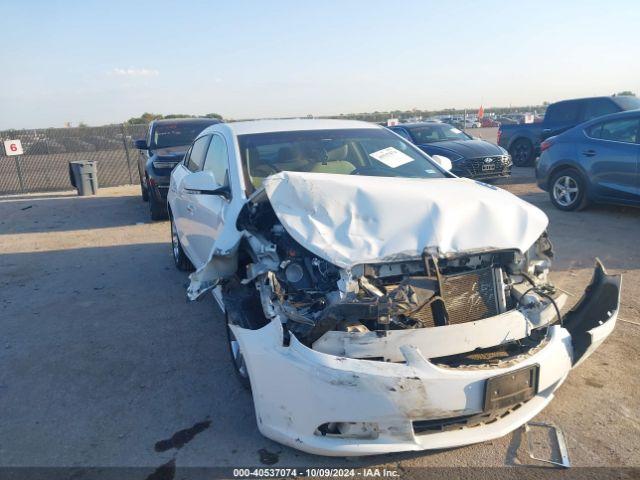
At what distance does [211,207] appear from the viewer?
4434mm

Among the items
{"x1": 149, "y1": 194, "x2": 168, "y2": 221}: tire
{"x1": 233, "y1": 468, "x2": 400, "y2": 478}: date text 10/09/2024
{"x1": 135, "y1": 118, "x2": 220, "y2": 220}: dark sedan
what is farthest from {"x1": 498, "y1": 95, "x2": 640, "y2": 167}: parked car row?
{"x1": 233, "y1": 468, "x2": 400, "y2": 478}: date text 10/09/2024

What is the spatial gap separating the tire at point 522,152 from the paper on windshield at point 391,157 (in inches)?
465

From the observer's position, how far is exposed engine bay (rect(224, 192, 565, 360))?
2775 mm

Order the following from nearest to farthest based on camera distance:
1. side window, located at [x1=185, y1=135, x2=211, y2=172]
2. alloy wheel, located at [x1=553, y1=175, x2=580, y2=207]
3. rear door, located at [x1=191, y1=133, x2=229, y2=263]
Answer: rear door, located at [x1=191, y1=133, x2=229, y2=263] < side window, located at [x1=185, y1=135, x2=211, y2=172] < alloy wheel, located at [x1=553, y1=175, x2=580, y2=207]

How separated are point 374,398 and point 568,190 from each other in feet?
24.5

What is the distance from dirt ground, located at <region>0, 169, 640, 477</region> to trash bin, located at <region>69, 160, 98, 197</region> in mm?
6614

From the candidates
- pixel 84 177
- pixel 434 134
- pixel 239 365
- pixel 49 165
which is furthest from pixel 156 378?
pixel 49 165

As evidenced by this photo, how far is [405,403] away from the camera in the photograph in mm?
2541

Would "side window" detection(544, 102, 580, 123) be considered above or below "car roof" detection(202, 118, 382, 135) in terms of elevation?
below

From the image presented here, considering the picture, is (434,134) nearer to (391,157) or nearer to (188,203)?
(391,157)

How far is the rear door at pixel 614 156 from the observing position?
7.68 metres

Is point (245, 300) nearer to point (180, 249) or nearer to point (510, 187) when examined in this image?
point (180, 249)

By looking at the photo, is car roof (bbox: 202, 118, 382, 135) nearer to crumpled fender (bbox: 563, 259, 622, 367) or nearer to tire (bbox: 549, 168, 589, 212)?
crumpled fender (bbox: 563, 259, 622, 367)

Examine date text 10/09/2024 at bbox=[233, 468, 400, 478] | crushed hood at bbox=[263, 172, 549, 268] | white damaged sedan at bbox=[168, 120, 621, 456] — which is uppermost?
crushed hood at bbox=[263, 172, 549, 268]
